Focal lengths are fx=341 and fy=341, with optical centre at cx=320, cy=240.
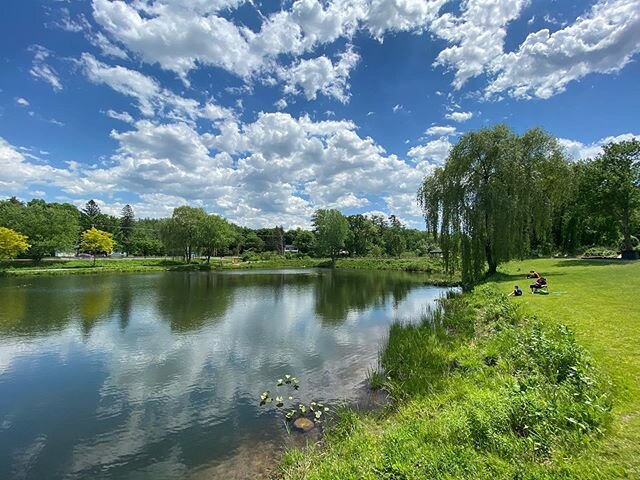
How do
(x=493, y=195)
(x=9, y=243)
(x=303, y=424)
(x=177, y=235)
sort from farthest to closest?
(x=177, y=235) → (x=9, y=243) → (x=493, y=195) → (x=303, y=424)

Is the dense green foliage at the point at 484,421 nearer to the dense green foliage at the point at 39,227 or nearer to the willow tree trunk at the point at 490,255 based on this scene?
the willow tree trunk at the point at 490,255

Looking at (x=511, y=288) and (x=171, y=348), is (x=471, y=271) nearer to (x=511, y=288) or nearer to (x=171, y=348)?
(x=511, y=288)

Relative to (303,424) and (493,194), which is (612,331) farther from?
(493,194)

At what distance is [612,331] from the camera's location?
27.2ft

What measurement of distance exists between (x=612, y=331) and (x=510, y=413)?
5289 mm

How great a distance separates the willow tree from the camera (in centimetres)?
2189

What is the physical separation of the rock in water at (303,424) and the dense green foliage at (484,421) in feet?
2.33

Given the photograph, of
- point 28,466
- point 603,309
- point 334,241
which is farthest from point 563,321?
point 334,241

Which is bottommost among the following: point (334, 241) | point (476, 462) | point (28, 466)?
point (28, 466)

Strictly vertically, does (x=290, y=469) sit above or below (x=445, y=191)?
below

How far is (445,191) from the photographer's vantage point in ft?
78.0

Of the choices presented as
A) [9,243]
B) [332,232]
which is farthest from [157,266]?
[332,232]

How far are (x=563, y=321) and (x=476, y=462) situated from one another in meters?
7.38

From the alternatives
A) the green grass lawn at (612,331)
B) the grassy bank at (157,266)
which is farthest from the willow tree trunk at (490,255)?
the grassy bank at (157,266)
